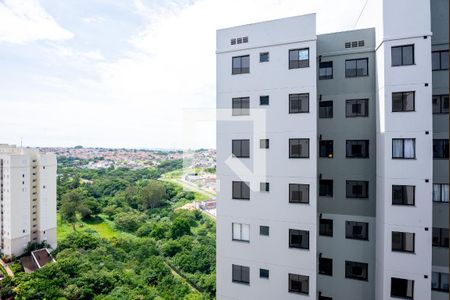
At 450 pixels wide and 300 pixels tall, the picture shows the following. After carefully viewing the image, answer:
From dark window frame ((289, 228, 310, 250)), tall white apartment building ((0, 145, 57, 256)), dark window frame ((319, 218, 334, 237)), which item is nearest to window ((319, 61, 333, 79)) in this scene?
dark window frame ((319, 218, 334, 237))

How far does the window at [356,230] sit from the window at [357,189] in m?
0.88

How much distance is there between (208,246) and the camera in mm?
33500

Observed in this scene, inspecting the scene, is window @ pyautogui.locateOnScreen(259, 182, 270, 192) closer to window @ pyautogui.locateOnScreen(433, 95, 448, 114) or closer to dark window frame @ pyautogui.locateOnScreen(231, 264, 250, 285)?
dark window frame @ pyautogui.locateOnScreen(231, 264, 250, 285)

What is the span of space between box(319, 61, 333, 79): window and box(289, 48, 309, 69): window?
1063 millimetres

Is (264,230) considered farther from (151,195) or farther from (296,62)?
(151,195)

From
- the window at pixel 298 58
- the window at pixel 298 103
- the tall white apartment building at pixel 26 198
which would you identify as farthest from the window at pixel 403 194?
the tall white apartment building at pixel 26 198

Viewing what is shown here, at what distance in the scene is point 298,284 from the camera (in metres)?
7.71

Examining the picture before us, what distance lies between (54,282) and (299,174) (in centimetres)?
2807

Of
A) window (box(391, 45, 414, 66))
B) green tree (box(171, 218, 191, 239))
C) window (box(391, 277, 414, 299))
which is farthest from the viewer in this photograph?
green tree (box(171, 218, 191, 239))

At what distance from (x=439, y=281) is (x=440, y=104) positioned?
16.5ft

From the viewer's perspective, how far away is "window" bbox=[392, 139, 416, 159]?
6852mm

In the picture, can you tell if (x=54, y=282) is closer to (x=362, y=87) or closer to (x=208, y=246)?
(x=208, y=246)

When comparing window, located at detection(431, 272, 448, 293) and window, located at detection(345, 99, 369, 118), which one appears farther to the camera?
window, located at detection(345, 99, 369, 118)

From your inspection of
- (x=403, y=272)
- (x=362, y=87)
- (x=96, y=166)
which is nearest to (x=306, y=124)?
(x=362, y=87)
